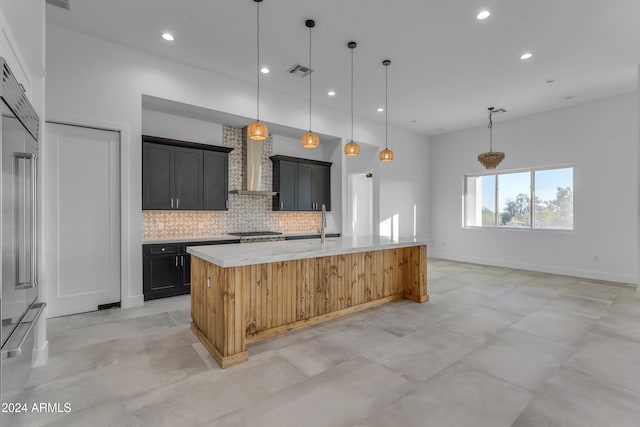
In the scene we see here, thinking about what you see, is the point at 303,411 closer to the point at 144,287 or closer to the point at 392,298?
the point at 392,298

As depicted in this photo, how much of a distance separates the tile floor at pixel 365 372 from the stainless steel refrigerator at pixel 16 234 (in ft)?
1.58

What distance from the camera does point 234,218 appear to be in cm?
581

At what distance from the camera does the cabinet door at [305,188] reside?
247 inches

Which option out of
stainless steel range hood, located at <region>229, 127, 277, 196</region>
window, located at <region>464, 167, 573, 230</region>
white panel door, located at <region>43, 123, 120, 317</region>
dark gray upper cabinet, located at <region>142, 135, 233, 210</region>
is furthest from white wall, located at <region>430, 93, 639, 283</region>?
white panel door, located at <region>43, 123, 120, 317</region>

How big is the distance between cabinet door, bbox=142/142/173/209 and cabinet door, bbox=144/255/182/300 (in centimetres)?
82

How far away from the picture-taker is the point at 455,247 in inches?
320

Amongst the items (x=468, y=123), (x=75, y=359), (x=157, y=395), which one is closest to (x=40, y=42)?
(x=75, y=359)

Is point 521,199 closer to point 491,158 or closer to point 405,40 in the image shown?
point 491,158

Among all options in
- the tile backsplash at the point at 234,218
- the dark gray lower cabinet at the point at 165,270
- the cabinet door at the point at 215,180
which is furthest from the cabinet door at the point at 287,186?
the dark gray lower cabinet at the point at 165,270

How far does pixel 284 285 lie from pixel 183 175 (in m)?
2.81

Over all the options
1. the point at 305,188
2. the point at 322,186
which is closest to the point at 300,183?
the point at 305,188

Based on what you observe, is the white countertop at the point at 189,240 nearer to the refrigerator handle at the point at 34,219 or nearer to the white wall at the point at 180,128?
the white wall at the point at 180,128

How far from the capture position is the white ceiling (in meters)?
3.22

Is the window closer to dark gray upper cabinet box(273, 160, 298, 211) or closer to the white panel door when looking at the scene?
dark gray upper cabinet box(273, 160, 298, 211)
